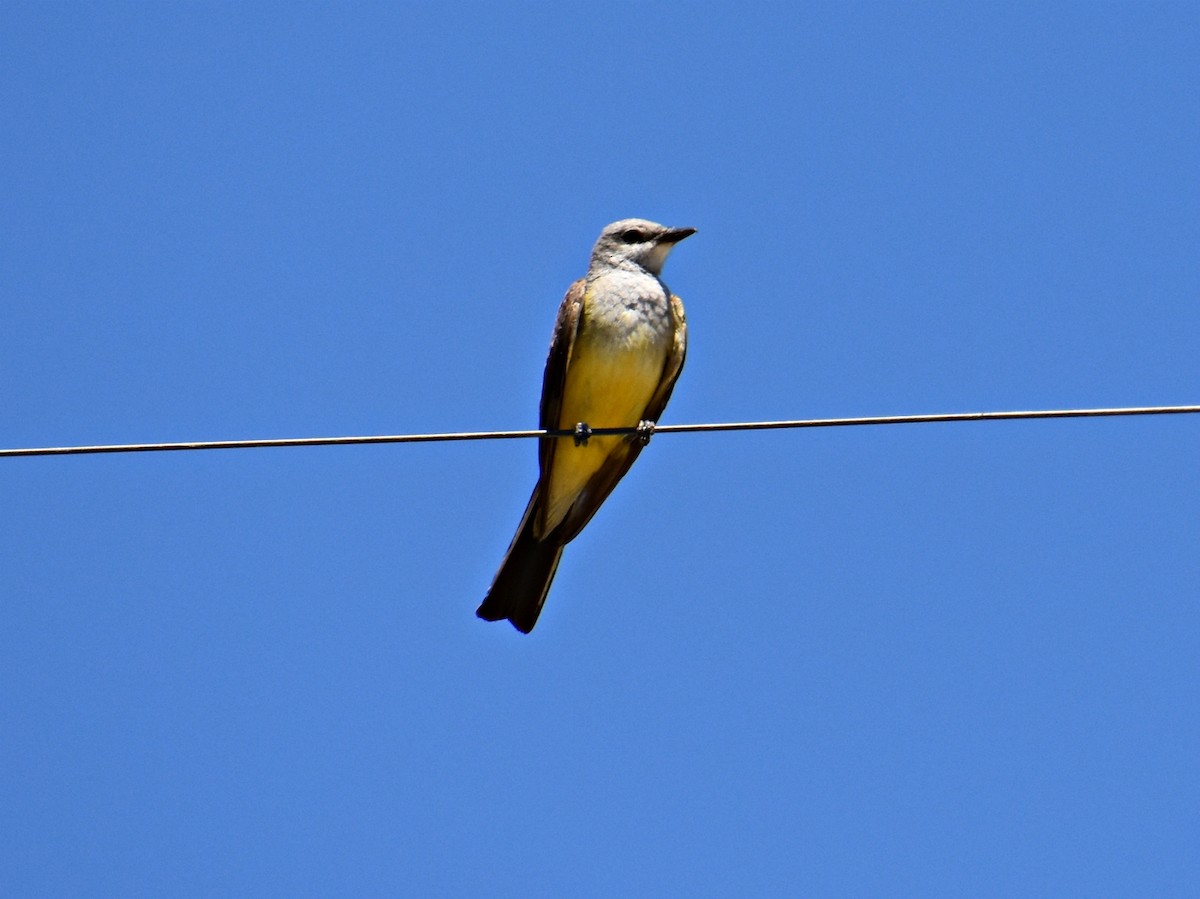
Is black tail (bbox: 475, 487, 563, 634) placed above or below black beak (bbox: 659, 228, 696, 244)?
below

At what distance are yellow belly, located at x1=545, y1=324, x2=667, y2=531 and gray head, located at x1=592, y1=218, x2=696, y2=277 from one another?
0.67 metres

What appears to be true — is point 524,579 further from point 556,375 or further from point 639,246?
point 639,246

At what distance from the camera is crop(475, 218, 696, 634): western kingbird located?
887 centimetres

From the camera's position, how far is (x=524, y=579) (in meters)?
8.91

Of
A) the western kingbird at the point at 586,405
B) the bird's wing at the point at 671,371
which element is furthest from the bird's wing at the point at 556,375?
the bird's wing at the point at 671,371

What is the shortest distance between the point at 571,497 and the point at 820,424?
10.8 ft

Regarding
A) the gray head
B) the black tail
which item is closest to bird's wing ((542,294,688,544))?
the black tail

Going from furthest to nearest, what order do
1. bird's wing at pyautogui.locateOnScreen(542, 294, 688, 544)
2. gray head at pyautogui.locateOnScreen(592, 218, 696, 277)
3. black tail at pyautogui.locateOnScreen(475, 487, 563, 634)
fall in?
gray head at pyautogui.locateOnScreen(592, 218, 696, 277), bird's wing at pyautogui.locateOnScreen(542, 294, 688, 544), black tail at pyautogui.locateOnScreen(475, 487, 563, 634)

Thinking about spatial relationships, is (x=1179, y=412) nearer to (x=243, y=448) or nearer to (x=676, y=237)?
(x=243, y=448)

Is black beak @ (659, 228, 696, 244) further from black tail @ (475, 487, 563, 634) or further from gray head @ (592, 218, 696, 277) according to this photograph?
black tail @ (475, 487, 563, 634)

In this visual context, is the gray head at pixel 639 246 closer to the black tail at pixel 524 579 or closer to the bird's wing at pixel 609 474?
the bird's wing at pixel 609 474

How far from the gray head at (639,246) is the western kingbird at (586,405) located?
0.94ft

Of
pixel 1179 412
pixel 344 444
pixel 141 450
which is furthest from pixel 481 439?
pixel 1179 412

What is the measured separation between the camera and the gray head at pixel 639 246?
9.48 m
